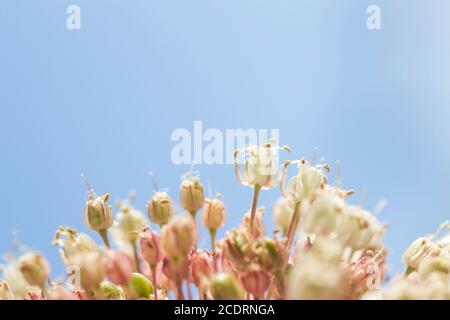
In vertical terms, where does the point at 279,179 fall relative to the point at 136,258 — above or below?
above

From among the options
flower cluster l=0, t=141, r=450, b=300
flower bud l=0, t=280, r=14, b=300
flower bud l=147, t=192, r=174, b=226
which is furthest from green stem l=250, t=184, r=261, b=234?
flower bud l=0, t=280, r=14, b=300

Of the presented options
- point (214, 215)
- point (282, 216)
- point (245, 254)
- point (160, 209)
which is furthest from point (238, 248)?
point (282, 216)

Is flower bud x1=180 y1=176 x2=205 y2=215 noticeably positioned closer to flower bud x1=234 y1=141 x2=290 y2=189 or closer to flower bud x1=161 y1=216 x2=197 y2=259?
flower bud x1=234 y1=141 x2=290 y2=189

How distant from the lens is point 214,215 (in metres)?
2.14

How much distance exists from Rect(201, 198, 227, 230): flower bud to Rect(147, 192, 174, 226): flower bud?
189 mm

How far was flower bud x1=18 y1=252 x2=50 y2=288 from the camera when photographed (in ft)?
5.54

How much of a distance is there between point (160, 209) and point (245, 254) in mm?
524

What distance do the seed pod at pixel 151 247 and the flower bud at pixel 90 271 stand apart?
0.20 m

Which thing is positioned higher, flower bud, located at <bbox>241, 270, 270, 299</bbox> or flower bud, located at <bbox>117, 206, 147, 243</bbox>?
flower bud, located at <bbox>117, 206, 147, 243</bbox>
